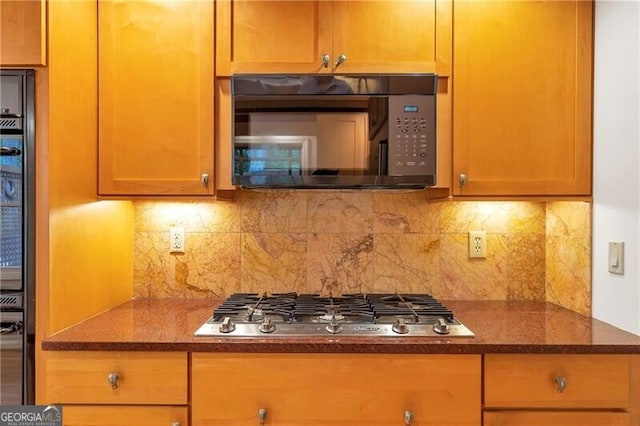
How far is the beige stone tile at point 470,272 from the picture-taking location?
1.92 meters

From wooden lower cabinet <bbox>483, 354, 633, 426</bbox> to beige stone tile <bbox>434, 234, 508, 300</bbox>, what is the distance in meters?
0.63

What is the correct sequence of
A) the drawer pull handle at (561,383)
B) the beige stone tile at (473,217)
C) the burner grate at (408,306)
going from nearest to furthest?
the drawer pull handle at (561,383), the burner grate at (408,306), the beige stone tile at (473,217)

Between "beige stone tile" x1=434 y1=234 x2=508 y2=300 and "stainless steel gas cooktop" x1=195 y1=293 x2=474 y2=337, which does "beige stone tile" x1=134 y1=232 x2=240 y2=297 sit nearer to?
"stainless steel gas cooktop" x1=195 y1=293 x2=474 y2=337

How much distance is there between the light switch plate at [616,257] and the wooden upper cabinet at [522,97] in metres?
0.23

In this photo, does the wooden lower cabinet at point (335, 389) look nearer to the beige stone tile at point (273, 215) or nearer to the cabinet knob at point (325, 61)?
the beige stone tile at point (273, 215)

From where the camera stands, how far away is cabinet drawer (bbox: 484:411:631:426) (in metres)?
1.29

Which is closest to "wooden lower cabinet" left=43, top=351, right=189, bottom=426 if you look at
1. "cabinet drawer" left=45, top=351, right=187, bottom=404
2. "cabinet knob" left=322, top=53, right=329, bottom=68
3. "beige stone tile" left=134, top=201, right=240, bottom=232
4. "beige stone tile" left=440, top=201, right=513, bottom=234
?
"cabinet drawer" left=45, top=351, right=187, bottom=404

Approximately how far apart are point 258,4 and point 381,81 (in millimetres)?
544

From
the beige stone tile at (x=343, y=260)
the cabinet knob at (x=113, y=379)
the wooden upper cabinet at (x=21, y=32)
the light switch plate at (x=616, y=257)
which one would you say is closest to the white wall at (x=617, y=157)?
the light switch plate at (x=616, y=257)

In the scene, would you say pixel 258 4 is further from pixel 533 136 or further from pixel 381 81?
pixel 533 136

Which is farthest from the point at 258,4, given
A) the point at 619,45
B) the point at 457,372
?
the point at 457,372

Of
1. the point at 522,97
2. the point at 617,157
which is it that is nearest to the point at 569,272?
the point at 617,157

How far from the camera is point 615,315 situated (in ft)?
4.85

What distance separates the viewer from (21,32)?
1.33 metres
